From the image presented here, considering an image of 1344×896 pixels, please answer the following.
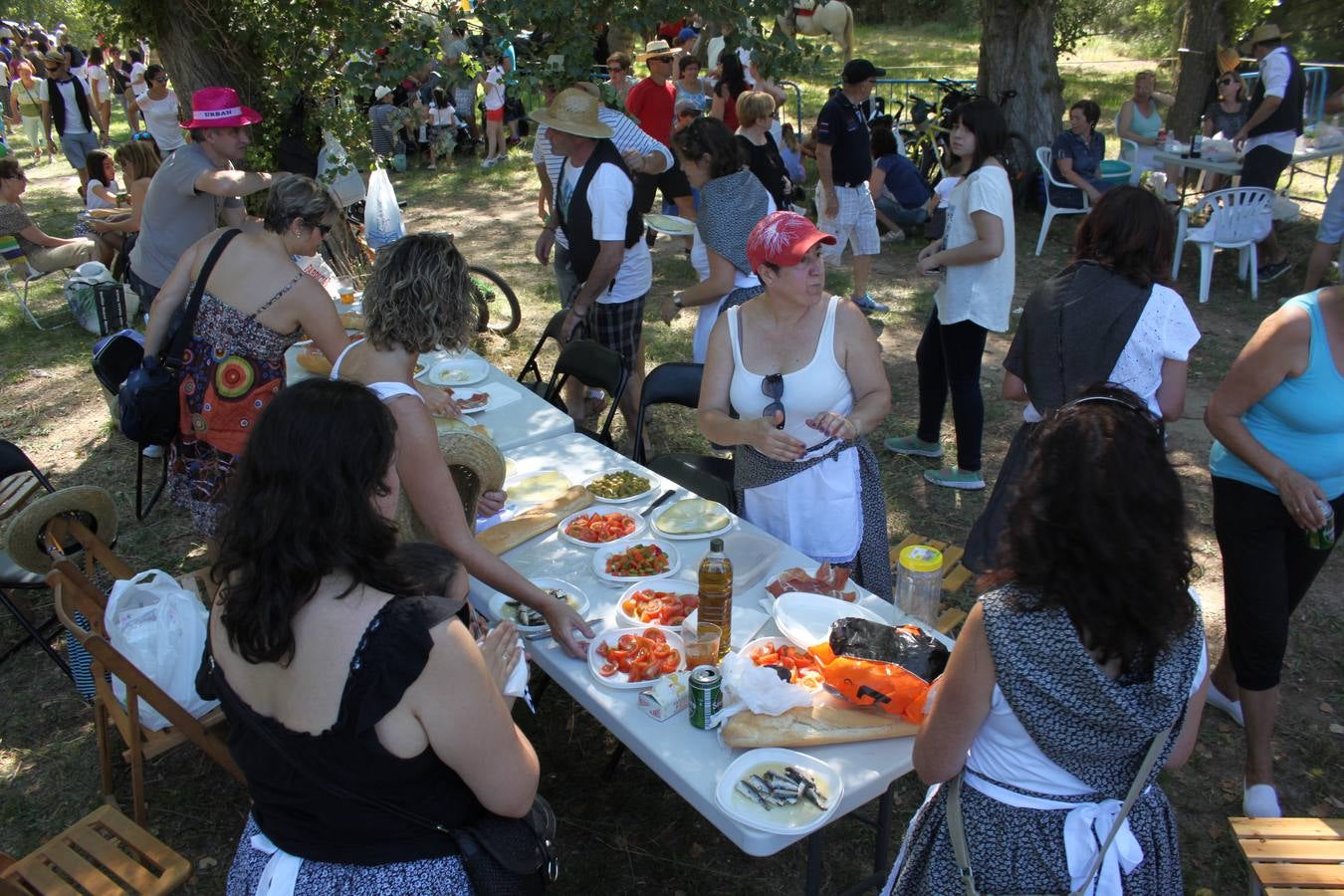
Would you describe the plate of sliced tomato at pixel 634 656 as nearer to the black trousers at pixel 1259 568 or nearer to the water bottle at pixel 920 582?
the water bottle at pixel 920 582

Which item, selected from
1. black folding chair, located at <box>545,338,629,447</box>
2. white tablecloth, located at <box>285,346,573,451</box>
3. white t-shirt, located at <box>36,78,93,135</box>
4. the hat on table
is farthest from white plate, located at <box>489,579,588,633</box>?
white t-shirt, located at <box>36,78,93,135</box>

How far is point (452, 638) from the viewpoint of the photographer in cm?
155

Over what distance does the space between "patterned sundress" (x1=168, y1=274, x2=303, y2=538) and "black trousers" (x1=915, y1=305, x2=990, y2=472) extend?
2.96 metres

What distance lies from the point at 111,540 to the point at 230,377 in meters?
0.74

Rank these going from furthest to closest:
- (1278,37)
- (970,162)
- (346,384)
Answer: (1278,37) → (970,162) → (346,384)

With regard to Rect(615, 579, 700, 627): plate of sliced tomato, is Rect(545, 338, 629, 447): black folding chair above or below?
above

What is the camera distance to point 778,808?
6.36ft

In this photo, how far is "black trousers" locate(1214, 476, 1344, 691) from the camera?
2.70m

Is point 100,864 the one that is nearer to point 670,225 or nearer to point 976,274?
point 976,274

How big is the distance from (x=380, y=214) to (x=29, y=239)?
3530 millimetres

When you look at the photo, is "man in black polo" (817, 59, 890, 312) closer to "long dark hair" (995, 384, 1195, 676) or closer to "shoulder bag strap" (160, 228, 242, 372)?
"shoulder bag strap" (160, 228, 242, 372)

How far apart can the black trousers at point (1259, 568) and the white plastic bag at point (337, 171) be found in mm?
5166

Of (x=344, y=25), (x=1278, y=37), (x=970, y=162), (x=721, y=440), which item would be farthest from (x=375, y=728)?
(x=1278, y=37)

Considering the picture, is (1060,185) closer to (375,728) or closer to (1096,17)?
(375,728)
